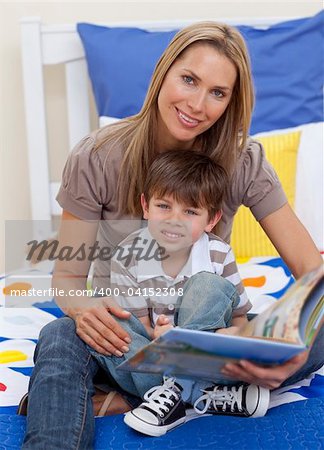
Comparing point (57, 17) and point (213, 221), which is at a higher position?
point (57, 17)

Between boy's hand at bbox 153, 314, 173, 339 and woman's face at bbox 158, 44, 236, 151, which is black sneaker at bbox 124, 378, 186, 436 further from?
woman's face at bbox 158, 44, 236, 151

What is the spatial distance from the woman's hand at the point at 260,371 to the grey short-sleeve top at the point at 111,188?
1.46 feet

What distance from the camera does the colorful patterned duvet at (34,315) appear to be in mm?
1414

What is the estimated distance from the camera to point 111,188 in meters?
1.52

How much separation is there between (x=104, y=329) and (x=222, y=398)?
24cm

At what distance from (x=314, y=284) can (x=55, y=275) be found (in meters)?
0.66

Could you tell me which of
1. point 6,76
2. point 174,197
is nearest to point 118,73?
point 6,76

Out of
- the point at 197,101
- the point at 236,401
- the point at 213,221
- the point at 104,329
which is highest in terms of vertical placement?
the point at 197,101

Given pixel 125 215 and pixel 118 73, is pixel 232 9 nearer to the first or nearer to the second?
pixel 118 73

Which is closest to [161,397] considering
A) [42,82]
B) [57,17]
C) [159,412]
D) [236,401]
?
[159,412]

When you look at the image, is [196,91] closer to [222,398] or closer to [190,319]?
[190,319]

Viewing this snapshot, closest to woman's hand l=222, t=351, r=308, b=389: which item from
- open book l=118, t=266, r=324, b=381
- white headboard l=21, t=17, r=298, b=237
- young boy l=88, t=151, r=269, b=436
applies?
open book l=118, t=266, r=324, b=381

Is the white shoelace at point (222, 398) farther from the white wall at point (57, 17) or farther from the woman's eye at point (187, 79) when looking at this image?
the white wall at point (57, 17)

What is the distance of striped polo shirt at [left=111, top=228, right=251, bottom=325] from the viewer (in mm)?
1400
